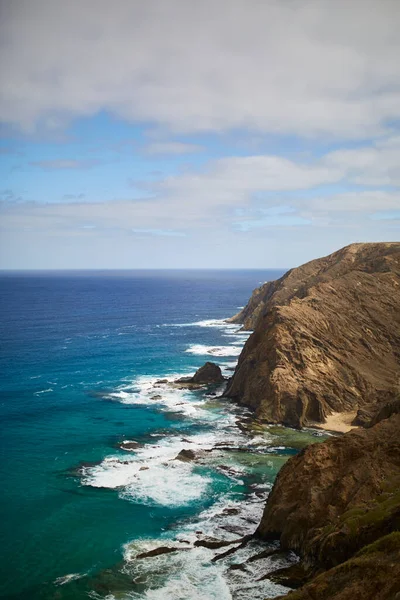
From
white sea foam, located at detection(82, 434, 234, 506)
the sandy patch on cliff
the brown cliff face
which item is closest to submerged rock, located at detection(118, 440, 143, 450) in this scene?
white sea foam, located at detection(82, 434, 234, 506)

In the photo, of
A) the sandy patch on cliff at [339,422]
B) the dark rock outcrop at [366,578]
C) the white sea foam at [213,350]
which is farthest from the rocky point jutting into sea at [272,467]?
the white sea foam at [213,350]

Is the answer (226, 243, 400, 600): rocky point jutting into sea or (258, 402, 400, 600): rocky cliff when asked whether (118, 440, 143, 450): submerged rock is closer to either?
(226, 243, 400, 600): rocky point jutting into sea

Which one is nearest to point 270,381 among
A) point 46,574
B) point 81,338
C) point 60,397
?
point 60,397

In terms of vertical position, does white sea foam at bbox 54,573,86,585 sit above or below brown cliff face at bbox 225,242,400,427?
below

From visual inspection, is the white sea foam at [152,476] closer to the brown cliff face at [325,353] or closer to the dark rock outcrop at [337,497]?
the dark rock outcrop at [337,497]

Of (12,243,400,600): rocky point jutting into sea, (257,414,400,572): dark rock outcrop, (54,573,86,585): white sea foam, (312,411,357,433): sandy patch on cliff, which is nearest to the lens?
(257,414,400,572): dark rock outcrop

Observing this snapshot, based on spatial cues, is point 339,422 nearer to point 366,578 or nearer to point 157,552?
point 157,552

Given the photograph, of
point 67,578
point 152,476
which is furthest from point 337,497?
point 152,476
